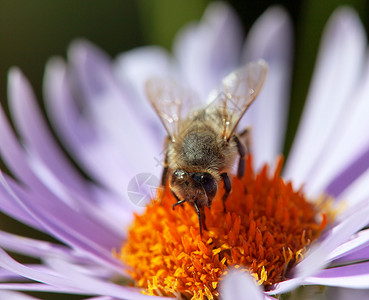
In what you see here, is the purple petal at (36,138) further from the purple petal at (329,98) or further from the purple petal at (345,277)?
the purple petal at (345,277)

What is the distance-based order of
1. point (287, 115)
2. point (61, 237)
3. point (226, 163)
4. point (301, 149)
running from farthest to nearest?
point (287, 115) → point (301, 149) → point (61, 237) → point (226, 163)

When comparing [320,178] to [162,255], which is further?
[320,178]

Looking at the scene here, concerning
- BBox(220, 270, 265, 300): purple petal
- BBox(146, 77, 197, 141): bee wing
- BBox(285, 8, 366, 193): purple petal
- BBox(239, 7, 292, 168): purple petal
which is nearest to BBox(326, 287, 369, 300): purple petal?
BBox(220, 270, 265, 300): purple petal

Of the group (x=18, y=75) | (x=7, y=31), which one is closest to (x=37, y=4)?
(x=7, y=31)

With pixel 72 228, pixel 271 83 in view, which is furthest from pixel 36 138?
pixel 271 83

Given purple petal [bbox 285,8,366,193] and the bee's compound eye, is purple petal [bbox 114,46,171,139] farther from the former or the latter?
the bee's compound eye

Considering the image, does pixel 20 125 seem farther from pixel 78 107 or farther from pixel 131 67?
pixel 131 67

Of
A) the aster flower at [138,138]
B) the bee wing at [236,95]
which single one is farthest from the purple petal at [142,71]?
the bee wing at [236,95]
